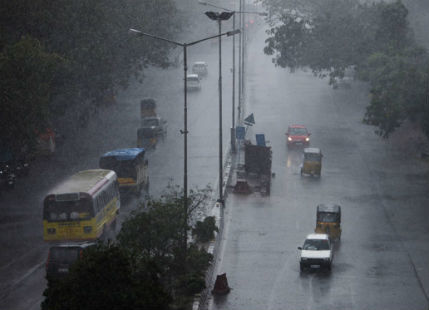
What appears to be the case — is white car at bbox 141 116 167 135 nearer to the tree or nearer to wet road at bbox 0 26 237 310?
wet road at bbox 0 26 237 310

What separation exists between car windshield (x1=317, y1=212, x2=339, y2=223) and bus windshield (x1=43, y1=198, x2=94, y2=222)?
11572mm

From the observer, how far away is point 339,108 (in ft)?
284

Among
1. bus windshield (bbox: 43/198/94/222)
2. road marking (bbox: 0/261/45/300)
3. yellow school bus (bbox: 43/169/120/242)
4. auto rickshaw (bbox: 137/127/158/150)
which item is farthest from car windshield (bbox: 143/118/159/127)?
road marking (bbox: 0/261/45/300)

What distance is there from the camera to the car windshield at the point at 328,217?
41750 mm

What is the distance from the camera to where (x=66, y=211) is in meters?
37.2

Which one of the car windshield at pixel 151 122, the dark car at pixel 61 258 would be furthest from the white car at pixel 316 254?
the car windshield at pixel 151 122

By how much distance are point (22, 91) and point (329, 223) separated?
727 inches

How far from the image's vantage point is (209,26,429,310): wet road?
32562 millimetres

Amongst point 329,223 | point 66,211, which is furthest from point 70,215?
point 329,223

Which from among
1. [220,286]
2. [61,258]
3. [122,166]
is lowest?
[220,286]

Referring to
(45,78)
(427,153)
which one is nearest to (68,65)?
(45,78)

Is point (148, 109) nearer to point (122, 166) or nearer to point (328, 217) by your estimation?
point (122, 166)

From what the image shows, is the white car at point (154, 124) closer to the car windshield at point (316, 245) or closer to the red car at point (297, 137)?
the red car at point (297, 137)

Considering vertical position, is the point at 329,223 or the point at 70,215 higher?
the point at 70,215
